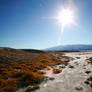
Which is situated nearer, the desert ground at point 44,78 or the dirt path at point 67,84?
the dirt path at point 67,84

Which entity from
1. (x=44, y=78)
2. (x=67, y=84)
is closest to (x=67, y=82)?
(x=67, y=84)

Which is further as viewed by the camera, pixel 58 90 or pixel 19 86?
pixel 19 86

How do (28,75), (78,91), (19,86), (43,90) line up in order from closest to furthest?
(78,91) → (43,90) → (19,86) → (28,75)

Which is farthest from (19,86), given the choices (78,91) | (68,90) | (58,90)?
(78,91)

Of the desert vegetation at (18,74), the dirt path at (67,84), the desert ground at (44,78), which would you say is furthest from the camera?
the desert vegetation at (18,74)

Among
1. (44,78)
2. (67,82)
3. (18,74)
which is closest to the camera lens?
(67,82)

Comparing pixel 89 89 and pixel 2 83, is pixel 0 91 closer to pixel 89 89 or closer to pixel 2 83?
pixel 2 83

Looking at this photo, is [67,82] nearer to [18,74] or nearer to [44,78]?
[44,78]

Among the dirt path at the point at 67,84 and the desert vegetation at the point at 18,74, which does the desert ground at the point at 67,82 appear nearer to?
the dirt path at the point at 67,84

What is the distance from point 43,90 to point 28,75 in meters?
3.72

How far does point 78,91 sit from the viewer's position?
20.6 ft

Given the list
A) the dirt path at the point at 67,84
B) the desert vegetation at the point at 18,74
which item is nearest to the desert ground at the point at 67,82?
the dirt path at the point at 67,84

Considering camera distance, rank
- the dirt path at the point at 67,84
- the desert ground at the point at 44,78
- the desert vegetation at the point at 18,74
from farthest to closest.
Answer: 1. the desert vegetation at the point at 18,74
2. the desert ground at the point at 44,78
3. the dirt path at the point at 67,84

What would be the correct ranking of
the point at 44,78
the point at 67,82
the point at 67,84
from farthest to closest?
the point at 44,78 < the point at 67,82 < the point at 67,84
